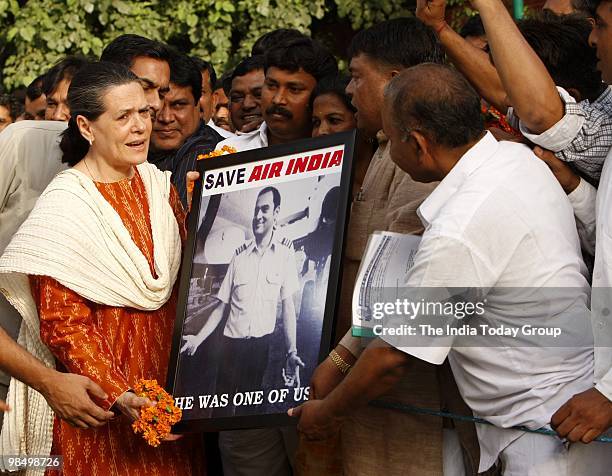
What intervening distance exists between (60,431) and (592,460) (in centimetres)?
225

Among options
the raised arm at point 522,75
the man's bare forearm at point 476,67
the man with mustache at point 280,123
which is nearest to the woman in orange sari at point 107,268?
the man with mustache at point 280,123

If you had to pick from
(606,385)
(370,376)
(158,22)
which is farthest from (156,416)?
(158,22)

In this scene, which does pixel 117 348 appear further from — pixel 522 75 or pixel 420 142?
pixel 522 75

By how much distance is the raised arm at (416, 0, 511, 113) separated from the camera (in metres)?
4.01

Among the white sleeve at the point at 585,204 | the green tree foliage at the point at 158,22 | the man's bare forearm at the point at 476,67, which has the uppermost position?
the green tree foliage at the point at 158,22

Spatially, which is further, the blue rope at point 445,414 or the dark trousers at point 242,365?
the dark trousers at point 242,365

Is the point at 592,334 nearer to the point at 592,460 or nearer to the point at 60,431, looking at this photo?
the point at 592,460

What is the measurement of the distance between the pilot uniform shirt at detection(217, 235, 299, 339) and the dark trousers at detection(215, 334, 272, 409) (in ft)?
0.11

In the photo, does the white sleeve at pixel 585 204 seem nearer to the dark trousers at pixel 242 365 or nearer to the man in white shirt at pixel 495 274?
Result: the man in white shirt at pixel 495 274

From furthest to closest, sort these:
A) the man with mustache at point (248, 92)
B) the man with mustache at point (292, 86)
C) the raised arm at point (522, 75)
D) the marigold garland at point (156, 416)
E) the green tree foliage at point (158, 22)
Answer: the green tree foliage at point (158, 22), the man with mustache at point (248, 92), the man with mustache at point (292, 86), the marigold garland at point (156, 416), the raised arm at point (522, 75)

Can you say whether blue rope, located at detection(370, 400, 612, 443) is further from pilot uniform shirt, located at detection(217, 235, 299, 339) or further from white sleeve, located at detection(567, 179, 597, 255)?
white sleeve, located at detection(567, 179, 597, 255)

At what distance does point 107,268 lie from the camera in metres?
4.25

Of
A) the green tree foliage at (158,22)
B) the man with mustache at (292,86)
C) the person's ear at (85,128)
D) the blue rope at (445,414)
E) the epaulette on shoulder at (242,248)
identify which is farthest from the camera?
the green tree foliage at (158,22)

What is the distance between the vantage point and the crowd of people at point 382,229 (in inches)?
130
